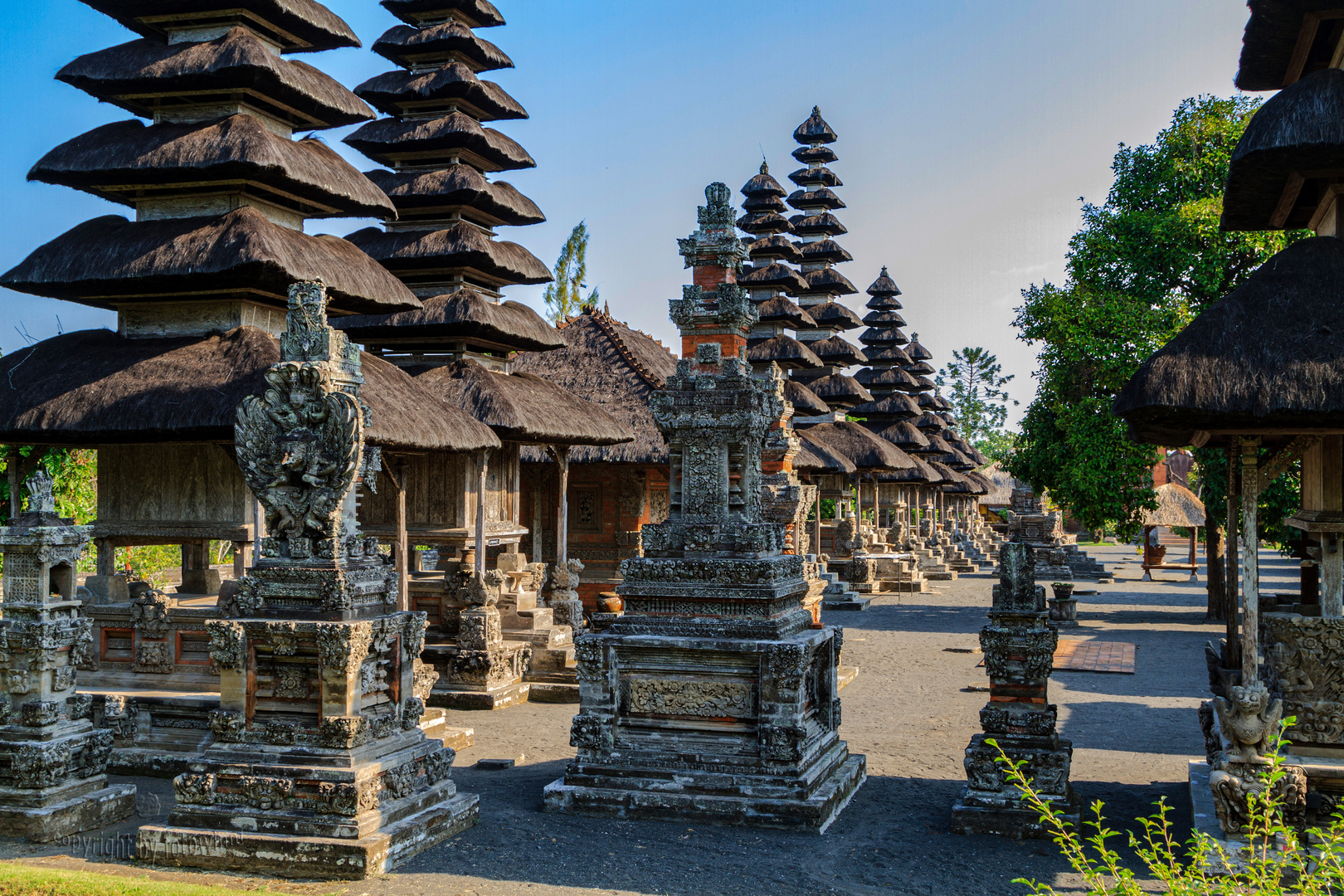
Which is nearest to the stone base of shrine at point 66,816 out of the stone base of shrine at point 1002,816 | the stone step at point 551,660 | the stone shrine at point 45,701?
the stone shrine at point 45,701

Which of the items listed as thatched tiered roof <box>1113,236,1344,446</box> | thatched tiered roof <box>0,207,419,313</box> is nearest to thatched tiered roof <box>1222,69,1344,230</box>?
thatched tiered roof <box>1113,236,1344,446</box>

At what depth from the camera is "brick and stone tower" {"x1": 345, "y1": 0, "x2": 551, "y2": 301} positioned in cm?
1795

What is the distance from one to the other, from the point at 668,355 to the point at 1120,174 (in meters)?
11.8

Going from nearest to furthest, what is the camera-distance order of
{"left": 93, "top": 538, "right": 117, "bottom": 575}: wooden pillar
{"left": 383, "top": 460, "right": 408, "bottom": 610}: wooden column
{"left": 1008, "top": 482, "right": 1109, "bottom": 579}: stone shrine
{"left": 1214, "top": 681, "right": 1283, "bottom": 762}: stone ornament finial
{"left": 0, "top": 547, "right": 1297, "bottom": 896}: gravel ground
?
{"left": 1214, "top": 681, "right": 1283, "bottom": 762}: stone ornament finial, {"left": 0, "top": 547, "right": 1297, "bottom": 896}: gravel ground, {"left": 93, "top": 538, "right": 117, "bottom": 575}: wooden pillar, {"left": 383, "top": 460, "right": 408, "bottom": 610}: wooden column, {"left": 1008, "top": 482, "right": 1109, "bottom": 579}: stone shrine

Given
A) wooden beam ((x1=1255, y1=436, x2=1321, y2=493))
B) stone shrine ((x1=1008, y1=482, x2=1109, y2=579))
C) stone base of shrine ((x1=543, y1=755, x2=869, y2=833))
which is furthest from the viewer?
stone shrine ((x1=1008, y1=482, x2=1109, y2=579))

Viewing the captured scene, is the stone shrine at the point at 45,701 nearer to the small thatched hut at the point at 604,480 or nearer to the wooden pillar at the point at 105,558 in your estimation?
the wooden pillar at the point at 105,558

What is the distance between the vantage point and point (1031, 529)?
1528 inches

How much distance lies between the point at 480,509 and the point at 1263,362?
36.9 feet

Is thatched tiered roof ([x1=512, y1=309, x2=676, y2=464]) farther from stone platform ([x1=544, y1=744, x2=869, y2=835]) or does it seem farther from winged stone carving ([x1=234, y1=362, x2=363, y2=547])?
winged stone carving ([x1=234, y1=362, x2=363, y2=547])

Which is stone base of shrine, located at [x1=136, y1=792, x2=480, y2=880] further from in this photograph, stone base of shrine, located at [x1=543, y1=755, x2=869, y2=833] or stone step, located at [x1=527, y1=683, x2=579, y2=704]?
stone step, located at [x1=527, y1=683, x2=579, y2=704]

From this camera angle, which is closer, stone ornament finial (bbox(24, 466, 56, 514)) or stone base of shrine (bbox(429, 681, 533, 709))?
stone ornament finial (bbox(24, 466, 56, 514))

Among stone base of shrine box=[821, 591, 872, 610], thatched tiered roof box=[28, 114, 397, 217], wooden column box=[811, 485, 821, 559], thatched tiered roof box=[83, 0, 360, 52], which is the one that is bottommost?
stone base of shrine box=[821, 591, 872, 610]

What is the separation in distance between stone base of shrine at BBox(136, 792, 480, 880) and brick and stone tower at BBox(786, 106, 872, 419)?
86.8 ft

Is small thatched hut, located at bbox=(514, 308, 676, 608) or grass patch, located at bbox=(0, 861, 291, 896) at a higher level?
small thatched hut, located at bbox=(514, 308, 676, 608)
